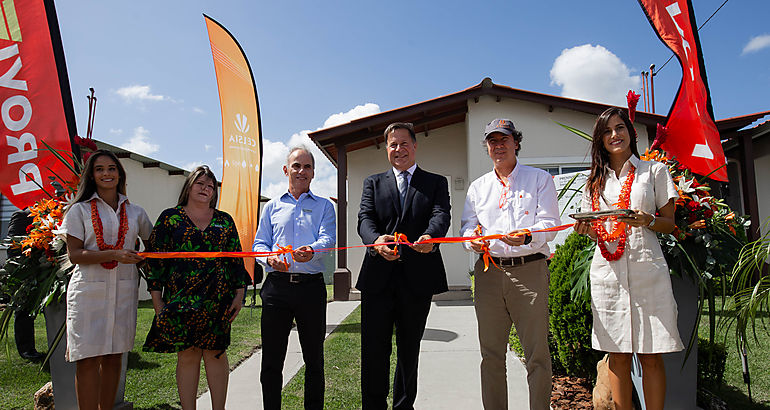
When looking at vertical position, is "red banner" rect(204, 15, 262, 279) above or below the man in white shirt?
above

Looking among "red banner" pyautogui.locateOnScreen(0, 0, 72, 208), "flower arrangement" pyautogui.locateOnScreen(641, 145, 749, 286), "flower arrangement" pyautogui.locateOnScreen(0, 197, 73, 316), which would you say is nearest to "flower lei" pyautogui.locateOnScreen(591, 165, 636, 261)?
"flower arrangement" pyautogui.locateOnScreen(641, 145, 749, 286)

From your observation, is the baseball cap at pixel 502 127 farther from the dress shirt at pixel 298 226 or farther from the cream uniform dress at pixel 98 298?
the cream uniform dress at pixel 98 298

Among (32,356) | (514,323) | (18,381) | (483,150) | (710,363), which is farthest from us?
(483,150)

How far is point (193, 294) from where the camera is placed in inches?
113

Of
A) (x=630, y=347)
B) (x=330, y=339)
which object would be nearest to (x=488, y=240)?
(x=630, y=347)

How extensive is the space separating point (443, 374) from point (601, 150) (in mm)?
2761

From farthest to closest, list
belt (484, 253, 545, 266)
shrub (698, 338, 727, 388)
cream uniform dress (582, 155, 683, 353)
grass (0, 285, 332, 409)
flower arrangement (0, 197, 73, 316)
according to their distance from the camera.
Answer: grass (0, 285, 332, 409) → shrub (698, 338, 727, 388) → flower arrangement (0, 197, 73, 316) → belt (484, 253, 545, 266) → cream uniform dress (582, 155, 683, 353)

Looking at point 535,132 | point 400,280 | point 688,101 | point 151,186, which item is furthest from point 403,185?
point 151,186

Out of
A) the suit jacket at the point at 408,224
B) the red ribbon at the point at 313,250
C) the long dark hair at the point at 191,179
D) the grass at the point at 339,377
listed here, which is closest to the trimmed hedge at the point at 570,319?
the red ribbon at the point at 313,250

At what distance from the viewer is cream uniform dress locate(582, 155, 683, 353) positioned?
246 centimetres

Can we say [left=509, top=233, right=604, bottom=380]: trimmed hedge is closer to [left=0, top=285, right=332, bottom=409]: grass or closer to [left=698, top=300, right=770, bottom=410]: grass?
[left=698, top=300, right=770, bottom=410]: grass

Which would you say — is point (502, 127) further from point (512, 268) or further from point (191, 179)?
point (191, 179)

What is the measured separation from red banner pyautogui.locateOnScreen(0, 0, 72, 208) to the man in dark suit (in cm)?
275

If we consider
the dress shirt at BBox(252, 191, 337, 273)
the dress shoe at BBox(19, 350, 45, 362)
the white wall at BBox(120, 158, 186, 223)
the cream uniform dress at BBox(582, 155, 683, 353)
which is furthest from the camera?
the white wall at BBox(120, 158, 186, 223)
